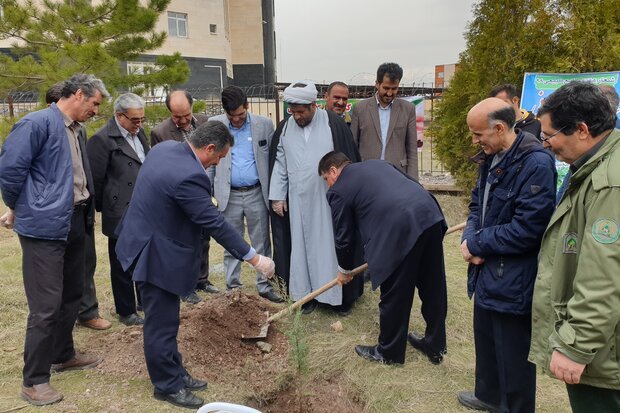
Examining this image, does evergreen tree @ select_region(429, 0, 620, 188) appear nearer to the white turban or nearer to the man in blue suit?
the white turban

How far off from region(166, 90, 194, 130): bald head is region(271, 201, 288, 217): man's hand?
1.10m

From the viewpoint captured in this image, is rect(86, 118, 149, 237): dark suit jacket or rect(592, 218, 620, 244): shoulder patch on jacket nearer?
rect(592, 218, 620, 244): shoulder patch on jacket

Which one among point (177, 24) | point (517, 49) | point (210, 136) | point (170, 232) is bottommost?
point (170, 232)

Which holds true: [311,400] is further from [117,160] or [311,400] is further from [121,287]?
[117,160]

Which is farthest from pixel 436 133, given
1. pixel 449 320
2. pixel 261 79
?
pixel 261 79

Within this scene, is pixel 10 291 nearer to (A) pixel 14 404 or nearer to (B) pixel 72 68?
(A) pixel 14 404

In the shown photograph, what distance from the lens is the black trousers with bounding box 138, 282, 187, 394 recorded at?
9.27ft

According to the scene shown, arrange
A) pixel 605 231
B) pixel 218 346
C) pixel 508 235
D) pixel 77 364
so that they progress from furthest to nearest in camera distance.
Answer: pixel 218 346, pixel 77 364, pixel 508 235, pixel 605 231

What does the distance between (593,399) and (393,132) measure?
Answer: 325cm

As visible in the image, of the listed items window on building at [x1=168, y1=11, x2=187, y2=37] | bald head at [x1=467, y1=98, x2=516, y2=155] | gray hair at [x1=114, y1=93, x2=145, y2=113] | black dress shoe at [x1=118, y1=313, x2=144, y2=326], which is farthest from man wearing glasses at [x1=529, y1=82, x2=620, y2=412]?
window on building at [x1=168, y1=11, x2=187, y2=37]

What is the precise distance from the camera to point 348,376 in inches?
130

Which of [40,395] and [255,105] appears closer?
[40,395]

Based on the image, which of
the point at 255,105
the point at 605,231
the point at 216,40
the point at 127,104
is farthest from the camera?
the point at 216,40

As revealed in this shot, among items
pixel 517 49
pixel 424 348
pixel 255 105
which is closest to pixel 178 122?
pixel 424 348
